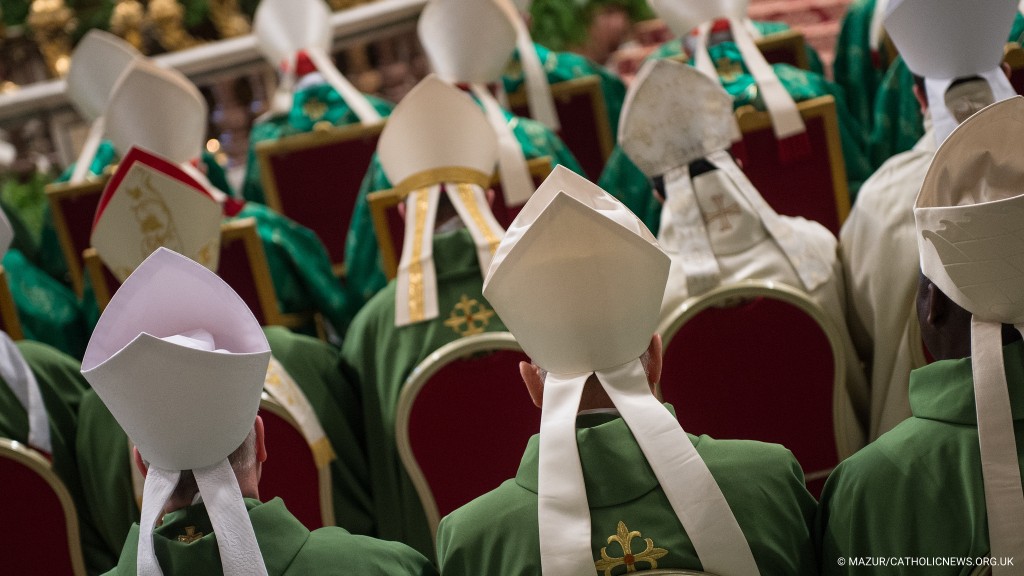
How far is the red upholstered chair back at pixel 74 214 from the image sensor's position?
521 cm

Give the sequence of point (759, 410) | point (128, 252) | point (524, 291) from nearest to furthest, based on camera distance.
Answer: point (524, 291) < point (759, 410) < point (128, 252)

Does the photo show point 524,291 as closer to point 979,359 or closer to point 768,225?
point 979,359

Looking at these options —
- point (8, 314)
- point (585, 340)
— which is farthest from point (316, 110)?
point (585, 340)

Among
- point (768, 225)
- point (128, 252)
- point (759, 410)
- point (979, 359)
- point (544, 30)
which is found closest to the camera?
point (979, 359)

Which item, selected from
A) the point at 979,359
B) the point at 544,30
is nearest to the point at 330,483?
the point at 979,359

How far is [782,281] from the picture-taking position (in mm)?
3354

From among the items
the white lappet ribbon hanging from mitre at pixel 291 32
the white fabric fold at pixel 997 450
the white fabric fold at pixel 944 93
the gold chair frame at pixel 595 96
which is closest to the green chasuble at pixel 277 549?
the white fabric fold at pixel 997 450

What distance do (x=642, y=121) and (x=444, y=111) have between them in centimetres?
75

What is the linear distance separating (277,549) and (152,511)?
22 centimetres

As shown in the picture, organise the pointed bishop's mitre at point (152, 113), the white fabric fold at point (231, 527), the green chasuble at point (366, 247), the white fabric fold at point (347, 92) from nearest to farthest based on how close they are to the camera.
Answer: the white fabric fold at point (231, 527) → the green chasuble at point (366, 247) → the pointed bishop's mitre at point (152, 113) → the white fabric fold at point (347, 92)

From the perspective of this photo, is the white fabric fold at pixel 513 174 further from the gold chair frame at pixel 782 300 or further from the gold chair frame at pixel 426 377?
the gold chair frame at pixel 782 300

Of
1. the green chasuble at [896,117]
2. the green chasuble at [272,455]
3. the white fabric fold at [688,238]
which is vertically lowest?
the green chasuble at [272,455]

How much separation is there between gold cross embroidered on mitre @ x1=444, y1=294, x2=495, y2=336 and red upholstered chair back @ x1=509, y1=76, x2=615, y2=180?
2.24m

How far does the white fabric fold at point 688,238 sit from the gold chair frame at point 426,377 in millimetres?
450
